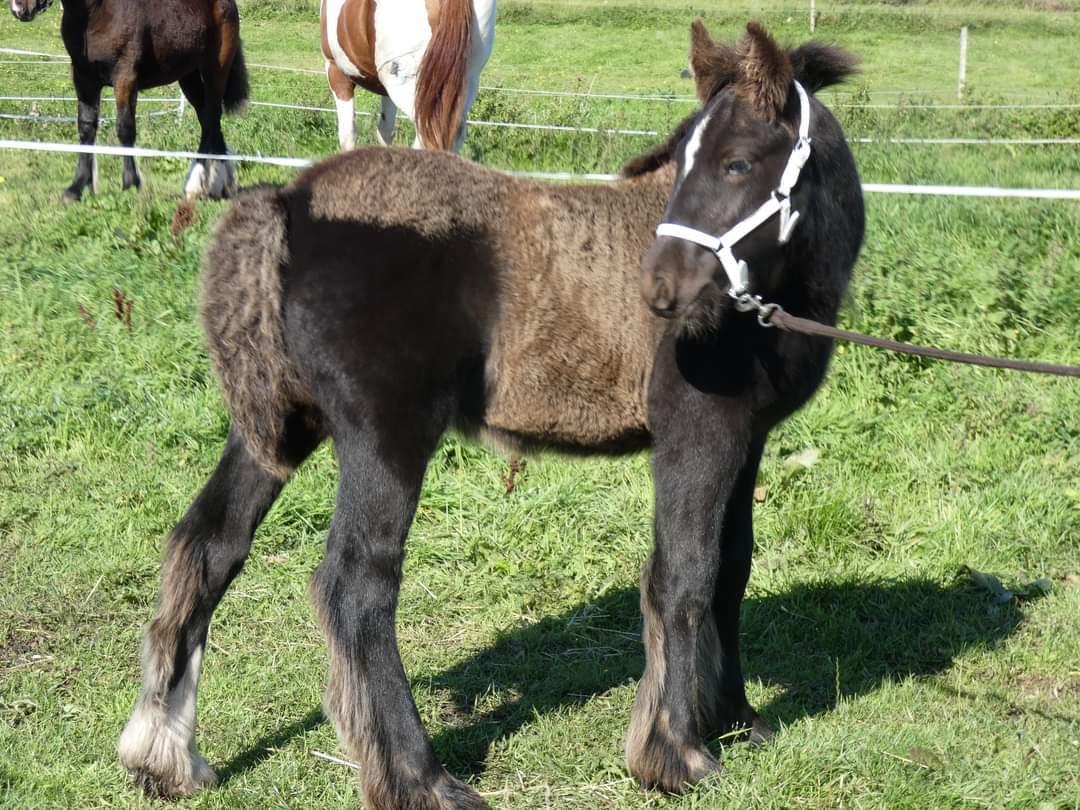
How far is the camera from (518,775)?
4.04 meters

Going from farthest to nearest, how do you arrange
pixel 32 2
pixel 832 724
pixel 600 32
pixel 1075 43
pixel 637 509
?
pixel 600 32, pixel 1075 43, pixel 32 2, pixel 637 509, pixel 832 724

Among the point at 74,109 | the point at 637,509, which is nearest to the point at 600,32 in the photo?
the point at 74,109

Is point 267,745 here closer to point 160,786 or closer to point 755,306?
point 160,786

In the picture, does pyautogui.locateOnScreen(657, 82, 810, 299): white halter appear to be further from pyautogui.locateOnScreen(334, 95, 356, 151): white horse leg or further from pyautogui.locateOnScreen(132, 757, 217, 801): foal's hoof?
pyautogui.locateOnScreen(334, 95, 356, 151): white horse leg

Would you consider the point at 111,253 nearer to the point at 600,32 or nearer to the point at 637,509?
the point at 637,509

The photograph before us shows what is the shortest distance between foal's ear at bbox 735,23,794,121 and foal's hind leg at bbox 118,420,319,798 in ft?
5.54

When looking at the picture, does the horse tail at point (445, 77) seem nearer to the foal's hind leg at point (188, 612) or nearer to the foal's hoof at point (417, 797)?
the foal's hind leg at point (188, 612)

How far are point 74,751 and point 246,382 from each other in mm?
1445

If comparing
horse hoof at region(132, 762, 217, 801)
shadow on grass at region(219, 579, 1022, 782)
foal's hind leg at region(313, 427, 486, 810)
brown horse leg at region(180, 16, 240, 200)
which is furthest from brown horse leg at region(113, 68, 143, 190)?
foal's hind leg at region(313, 427, 486, 810)

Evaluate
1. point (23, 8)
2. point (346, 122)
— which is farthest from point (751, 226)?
point (23, 8)

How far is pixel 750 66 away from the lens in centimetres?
347

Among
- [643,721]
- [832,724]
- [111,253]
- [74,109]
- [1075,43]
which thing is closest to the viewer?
[643,721]

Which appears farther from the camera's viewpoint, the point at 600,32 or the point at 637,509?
the point at 600,32

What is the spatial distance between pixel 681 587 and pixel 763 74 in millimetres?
1504
